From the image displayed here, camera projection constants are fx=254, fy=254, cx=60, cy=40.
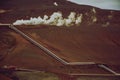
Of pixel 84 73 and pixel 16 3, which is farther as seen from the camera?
pixel 16 3

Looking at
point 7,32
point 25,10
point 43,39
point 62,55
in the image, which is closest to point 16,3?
point 25,10

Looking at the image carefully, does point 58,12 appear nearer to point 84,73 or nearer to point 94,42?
point 94,42

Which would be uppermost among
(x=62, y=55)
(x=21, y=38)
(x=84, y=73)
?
(x=21, y=38)

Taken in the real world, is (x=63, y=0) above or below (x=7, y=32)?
above

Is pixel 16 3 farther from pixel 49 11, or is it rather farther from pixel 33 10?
pixel 49 11

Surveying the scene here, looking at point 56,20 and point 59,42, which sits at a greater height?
point 56,20

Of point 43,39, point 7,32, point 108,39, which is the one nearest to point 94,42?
point 108,39
